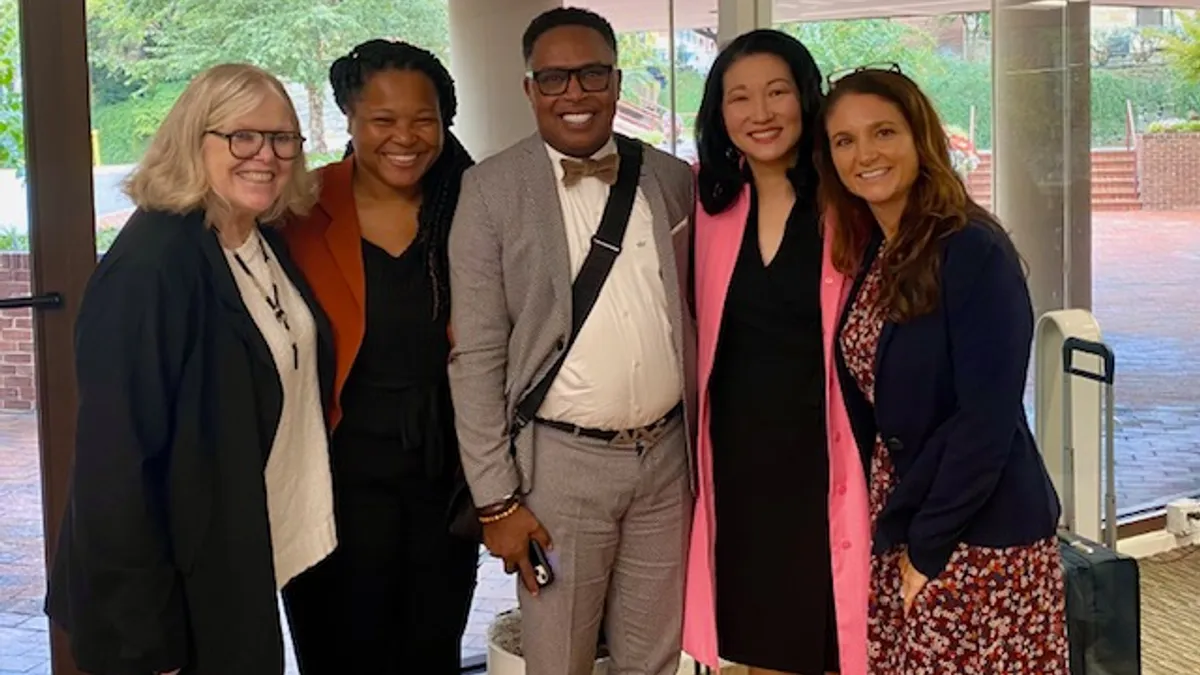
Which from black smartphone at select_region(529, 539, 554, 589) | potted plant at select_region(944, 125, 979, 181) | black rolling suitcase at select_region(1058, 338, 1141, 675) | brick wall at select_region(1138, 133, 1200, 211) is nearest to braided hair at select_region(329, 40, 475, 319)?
black smartphone at select_region(529, 539, 554, 589)

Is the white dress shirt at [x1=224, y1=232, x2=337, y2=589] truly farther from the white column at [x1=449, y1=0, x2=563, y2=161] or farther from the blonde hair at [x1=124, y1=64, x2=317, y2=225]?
the white column at [x1=449, y1=0, x2=563, y2=161]

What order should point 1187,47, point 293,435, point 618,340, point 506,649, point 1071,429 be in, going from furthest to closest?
point 1187,47 → point 1071,429 → point 506,649 → point 618,340 → point 293,435

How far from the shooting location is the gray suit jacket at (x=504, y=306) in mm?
2238

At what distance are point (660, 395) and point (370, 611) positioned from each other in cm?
73

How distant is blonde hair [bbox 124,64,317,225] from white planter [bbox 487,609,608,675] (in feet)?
3.81

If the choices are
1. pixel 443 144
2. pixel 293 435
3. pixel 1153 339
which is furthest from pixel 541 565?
pixel 1153 339

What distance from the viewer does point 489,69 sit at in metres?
3.32

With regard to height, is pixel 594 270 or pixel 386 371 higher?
pixel 594 270

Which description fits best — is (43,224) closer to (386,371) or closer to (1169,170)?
(386,371)

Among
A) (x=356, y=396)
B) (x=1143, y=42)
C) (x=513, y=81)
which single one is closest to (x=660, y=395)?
(x=356, y=396)

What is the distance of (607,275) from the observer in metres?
2.25

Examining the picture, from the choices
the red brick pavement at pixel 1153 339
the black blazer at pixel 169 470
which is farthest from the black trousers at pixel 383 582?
the red brick pavement at pixel 1153 339

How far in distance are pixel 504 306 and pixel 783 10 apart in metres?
1.83

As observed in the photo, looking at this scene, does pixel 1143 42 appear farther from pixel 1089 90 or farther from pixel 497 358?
pixel 497 358
